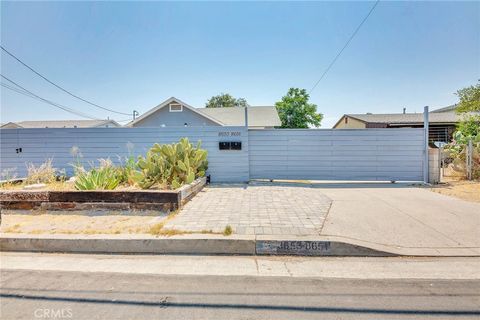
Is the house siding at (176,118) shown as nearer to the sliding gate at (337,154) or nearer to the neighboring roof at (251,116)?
the neighboring roof at (251,116)

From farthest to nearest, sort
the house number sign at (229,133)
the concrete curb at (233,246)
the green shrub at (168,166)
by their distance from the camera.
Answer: the house number sign at (229,133) < the green shrub at (168,166) < the concrete curb at (233,246)

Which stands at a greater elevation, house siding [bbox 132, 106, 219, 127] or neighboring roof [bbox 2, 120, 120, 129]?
neighboring roof [bbox 2, 120, 120, 129]

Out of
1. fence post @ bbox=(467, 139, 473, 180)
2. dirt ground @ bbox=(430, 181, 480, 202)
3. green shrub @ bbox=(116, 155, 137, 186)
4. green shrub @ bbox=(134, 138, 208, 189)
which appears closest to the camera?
green shrub @ bbox=(134, 138, 208, 189)

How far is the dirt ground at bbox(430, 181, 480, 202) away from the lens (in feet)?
23.0

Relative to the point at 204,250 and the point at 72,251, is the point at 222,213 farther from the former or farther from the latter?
the point at 72,251

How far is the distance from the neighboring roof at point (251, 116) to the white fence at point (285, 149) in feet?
35.1

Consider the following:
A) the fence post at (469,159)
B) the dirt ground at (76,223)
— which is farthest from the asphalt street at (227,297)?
the fence post at (469,159)

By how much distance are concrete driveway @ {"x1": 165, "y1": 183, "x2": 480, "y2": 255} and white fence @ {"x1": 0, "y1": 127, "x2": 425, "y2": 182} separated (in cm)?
146

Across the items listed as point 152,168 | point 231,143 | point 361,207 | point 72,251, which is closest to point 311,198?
point 361,207

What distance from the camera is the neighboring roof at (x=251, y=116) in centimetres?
2008

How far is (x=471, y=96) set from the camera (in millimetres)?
12211

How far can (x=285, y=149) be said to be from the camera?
9.06 metres

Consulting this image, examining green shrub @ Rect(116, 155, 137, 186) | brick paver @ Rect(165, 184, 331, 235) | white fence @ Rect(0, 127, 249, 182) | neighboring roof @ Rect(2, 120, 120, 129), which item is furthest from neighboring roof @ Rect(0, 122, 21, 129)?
brick paver @ Rect(165, 184, 331, 235)

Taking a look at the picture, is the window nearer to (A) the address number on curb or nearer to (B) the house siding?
(B) the house siding
